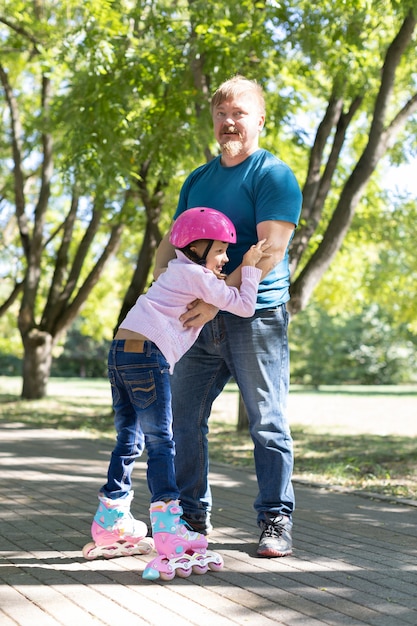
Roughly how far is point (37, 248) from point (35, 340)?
2.12 metres

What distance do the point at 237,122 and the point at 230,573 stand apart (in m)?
2.32

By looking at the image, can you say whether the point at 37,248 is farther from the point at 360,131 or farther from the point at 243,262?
the point at 243,262

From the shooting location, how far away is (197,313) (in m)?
4.40

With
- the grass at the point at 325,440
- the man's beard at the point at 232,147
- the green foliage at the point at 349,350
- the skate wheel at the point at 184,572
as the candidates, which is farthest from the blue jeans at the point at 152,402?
the green foliage at the point at 349,350

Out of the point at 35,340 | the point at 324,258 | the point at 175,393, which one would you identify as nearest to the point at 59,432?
the point at 324,258

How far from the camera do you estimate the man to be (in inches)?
186

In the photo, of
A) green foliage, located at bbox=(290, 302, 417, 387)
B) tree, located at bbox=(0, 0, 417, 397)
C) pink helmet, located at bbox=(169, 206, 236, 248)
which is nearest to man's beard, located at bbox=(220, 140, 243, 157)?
pink helmet, located at bbox=(169, 206, 236, 248)

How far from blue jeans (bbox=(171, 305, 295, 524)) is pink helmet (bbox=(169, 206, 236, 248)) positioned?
24.3 inches

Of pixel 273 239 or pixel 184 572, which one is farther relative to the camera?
pixel 273 239

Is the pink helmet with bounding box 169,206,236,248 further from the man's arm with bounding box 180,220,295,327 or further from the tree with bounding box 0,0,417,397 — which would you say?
the tree with bounding box 0,0,417,397

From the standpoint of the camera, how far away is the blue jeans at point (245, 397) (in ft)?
15.8

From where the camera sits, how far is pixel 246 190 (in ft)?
15.8

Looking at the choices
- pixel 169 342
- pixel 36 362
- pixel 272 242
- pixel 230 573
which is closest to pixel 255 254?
pixel 272 242

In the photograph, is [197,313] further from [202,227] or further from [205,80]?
[205,80]
